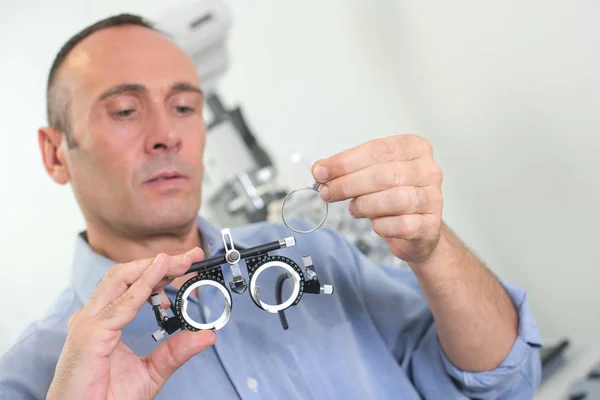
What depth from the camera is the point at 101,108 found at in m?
1.21

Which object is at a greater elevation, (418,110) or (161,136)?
(161,136)

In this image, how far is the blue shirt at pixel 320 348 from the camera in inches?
39.8

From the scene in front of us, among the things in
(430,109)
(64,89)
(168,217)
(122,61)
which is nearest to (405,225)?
(168,217)

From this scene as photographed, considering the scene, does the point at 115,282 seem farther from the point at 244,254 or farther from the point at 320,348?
the point at 320,348

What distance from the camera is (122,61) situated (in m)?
1.23

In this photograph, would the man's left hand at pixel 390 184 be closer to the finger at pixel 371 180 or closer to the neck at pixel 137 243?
Answer: the finger at pixel 371 180

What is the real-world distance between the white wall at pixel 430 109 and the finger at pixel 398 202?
101cm

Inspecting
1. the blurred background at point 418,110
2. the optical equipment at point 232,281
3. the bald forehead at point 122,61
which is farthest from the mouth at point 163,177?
the blurred background at point 418,110

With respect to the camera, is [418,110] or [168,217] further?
[418,110]

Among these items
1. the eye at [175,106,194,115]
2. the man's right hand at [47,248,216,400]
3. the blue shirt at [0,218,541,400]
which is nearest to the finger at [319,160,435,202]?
the man's right hand at [47,248,216,400]

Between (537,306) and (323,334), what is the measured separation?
1272mm

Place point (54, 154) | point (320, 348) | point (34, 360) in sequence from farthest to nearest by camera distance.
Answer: point (54, 154)
point (320, 348)
point (34, 360)

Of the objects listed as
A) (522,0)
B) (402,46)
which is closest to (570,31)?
(522,0)

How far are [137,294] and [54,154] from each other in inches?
26.7
